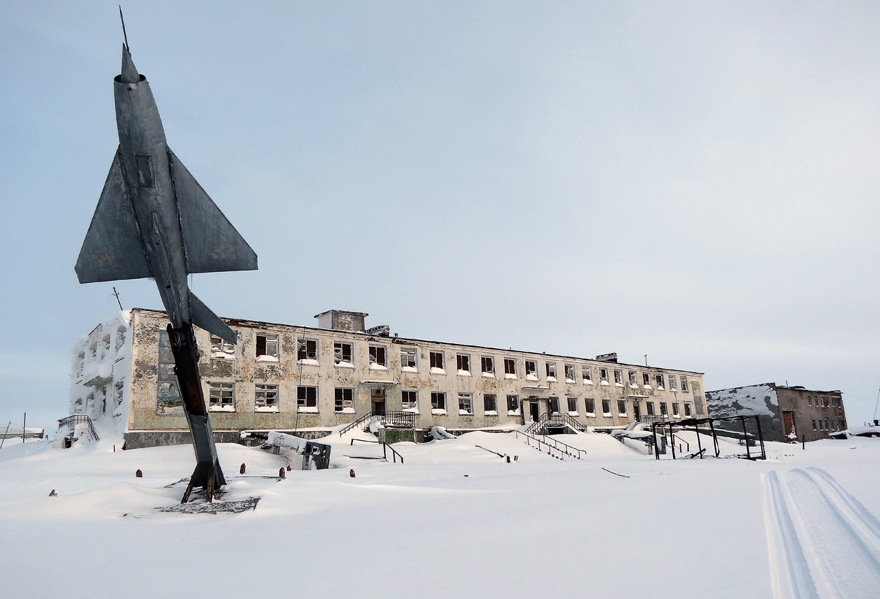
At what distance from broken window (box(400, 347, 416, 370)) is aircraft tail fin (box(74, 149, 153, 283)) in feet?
85.6

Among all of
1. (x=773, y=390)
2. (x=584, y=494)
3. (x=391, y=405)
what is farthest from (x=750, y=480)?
(x=773, y=390)

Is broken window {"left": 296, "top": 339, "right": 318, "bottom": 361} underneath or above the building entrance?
above

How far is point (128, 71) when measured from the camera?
909 centimetres

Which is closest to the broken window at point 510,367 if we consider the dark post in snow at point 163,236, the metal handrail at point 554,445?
the metal handrail at point 554,445

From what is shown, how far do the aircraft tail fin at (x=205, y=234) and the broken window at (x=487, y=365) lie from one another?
30646 millimetres

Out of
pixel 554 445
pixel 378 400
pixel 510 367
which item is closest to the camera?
pixel 554 445

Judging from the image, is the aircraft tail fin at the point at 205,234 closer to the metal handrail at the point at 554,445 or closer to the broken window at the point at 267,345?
the broken window at the point at 267,345

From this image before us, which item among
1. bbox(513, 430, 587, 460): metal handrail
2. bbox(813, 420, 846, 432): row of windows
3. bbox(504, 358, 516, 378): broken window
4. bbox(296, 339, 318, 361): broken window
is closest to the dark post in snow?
bbox(296, 339, 318, 361): broken window

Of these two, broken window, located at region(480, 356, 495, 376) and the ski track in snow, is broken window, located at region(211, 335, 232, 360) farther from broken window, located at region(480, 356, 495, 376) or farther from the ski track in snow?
the ski track in snow

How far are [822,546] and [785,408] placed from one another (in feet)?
207

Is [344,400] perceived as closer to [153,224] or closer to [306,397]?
[306,397]

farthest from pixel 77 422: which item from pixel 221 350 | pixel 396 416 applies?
pixel 396 416

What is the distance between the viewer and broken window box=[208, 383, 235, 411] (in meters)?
29.5

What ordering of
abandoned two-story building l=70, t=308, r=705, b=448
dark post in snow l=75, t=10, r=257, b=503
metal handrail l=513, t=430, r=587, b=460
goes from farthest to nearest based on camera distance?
metal handrail l=513, t=430, r=587, b=460 < abandoned two-story building l=70, t=308, r=705, b=448 < dark post in snow l=75, t=10, r=257, b=503
